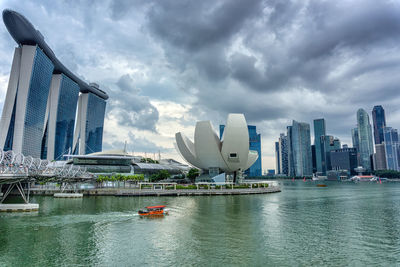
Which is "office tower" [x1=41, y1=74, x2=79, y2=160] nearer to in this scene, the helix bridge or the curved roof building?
the curved roof building

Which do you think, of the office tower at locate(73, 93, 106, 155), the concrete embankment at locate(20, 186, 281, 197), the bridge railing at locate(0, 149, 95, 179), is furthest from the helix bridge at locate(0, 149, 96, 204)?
the office tower at locate(73, 93, 106, 155)

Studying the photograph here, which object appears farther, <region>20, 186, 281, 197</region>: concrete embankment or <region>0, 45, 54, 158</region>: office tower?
<region>0, 45, 54, 158</region>: office tower

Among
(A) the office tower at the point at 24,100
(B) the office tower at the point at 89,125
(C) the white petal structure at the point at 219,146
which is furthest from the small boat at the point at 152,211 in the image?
(B) the office tower at the point at 89,125

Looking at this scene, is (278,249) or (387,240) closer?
(278,249)

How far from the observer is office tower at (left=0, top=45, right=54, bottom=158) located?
92.4 meters

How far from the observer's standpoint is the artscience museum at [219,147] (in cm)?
5803

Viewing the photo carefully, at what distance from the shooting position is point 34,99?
320ft

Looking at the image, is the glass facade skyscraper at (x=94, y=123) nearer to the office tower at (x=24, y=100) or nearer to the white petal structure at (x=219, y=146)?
the office tower at (x=24, y=100)

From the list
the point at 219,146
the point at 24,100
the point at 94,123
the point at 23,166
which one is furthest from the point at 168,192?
the point at 94,123

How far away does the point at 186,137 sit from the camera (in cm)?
6794

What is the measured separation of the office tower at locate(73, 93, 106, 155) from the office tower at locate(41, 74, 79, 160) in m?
13.9

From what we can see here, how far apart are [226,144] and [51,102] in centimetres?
9535

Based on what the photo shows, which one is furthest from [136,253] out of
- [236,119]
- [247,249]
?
[236,119]

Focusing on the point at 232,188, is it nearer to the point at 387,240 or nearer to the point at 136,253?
the point at 387,240
